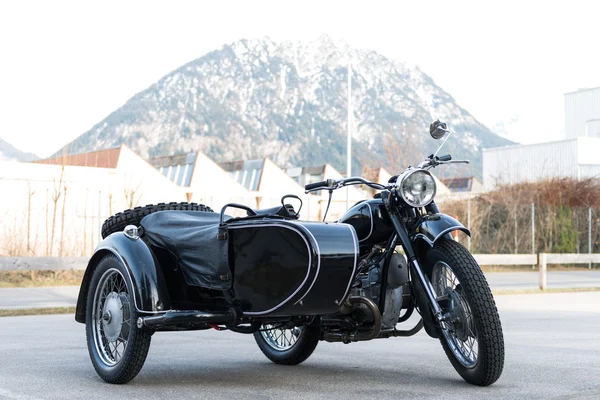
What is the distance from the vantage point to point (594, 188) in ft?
106

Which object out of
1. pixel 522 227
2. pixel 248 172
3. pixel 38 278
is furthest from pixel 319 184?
pixel 248 172

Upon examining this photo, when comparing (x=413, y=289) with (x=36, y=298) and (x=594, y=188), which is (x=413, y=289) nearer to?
(x=36, y=298)

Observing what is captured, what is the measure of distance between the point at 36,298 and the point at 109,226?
9.03 m

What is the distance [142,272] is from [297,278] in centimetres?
118

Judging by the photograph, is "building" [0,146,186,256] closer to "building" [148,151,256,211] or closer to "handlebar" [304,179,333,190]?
"building" [148,151,256,211]

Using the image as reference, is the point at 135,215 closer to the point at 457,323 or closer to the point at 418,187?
the point at 418,187

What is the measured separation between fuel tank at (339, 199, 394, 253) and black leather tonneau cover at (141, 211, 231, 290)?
3.20ft

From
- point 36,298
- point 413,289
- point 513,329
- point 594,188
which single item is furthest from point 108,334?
point 594,188

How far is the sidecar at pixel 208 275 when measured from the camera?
17.5 feet

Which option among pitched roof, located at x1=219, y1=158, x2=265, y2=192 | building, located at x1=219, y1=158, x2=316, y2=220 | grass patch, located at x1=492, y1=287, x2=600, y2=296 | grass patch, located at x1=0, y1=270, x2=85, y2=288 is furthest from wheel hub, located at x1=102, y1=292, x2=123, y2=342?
pitched roof, located at x1=219, y1=158, x2=265, y2=192

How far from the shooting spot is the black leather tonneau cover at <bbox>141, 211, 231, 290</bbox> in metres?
5.68

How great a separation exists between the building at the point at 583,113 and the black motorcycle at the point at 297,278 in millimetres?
51901

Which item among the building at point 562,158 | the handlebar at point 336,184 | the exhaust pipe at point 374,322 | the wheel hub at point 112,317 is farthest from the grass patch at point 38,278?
the building at point 562,158

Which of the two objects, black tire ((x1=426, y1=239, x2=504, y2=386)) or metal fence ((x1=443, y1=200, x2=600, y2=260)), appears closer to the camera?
black tire ((x1=426, y1=239, x2=504, y2=386))
